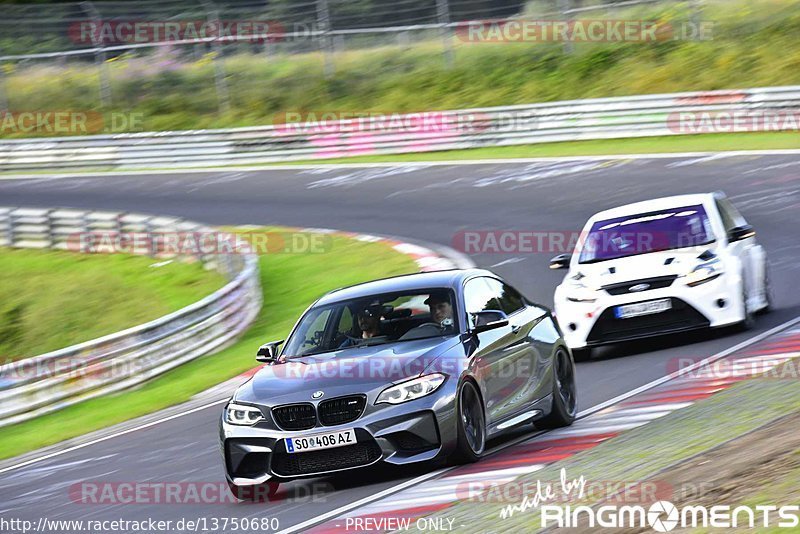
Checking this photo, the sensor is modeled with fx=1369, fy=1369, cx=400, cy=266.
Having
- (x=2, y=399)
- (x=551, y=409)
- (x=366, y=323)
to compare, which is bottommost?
(x=2, y=399)

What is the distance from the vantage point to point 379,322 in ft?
30.7

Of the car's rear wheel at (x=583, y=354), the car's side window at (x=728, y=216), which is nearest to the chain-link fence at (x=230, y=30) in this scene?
the car's side window at (x=728, y=216)

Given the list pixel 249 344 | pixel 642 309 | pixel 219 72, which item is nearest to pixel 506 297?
pixel 642 309

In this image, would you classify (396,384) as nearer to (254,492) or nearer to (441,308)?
(441,308)

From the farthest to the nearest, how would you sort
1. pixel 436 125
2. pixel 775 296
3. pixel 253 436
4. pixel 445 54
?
pixel 445 54 < pixel 436 125 < pixel 775 296 < pixel 253 436

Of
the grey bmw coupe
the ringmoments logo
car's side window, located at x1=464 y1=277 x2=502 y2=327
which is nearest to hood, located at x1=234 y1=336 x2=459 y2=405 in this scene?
the grey bmw coupe

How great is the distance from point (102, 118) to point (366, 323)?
99.9 ft

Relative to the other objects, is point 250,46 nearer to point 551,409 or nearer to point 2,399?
point 2,399

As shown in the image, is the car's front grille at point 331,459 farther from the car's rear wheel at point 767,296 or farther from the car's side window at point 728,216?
the car's rear wheel at point 767,296

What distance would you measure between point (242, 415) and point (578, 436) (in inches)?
93.6

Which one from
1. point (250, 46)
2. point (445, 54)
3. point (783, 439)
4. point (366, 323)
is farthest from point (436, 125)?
point (783, 439)

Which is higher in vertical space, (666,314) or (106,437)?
(666,314)

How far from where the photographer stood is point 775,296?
15.1m

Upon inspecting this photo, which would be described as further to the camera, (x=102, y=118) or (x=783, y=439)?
(x=102, y=118)
